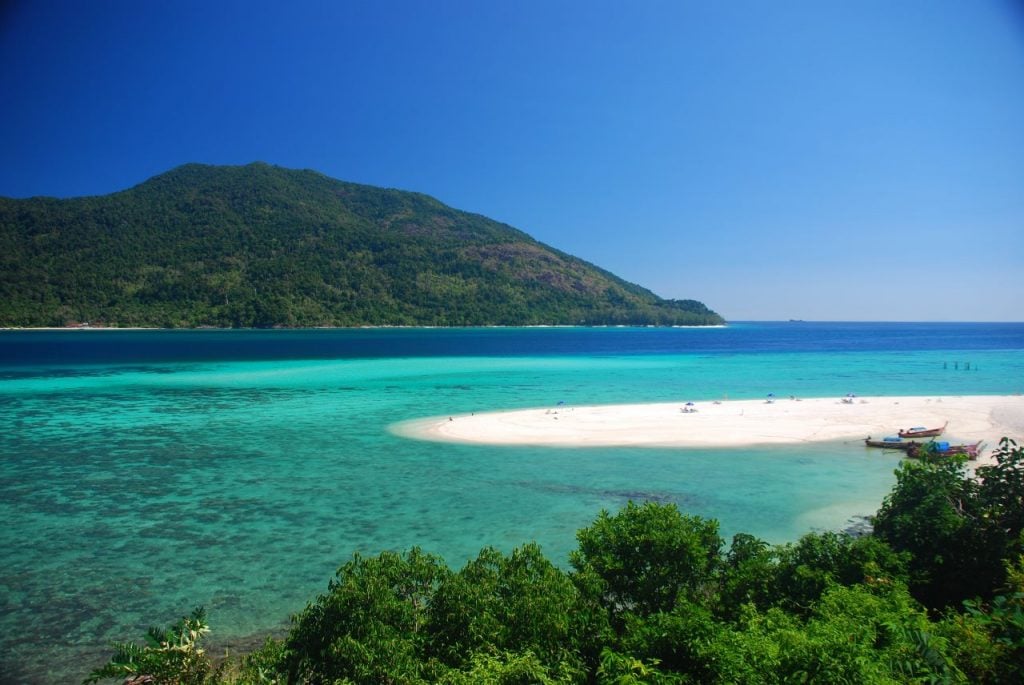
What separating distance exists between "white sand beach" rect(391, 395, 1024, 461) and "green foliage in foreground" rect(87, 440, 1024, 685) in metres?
23.3

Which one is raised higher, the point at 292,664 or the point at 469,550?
the point at 292,664

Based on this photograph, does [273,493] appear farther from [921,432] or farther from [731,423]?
[921,432]

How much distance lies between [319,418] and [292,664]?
39.2m

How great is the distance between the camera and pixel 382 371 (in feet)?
270

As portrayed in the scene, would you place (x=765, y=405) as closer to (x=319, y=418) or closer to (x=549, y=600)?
(x=319, y=418)

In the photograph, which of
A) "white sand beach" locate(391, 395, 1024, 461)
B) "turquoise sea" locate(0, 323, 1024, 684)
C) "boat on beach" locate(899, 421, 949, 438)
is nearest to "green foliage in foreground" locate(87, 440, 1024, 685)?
"turquoise sea" locate(0, 323, 1024, 684)

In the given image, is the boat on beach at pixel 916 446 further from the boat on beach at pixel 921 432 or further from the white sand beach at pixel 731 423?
the boat on beach at pixel 921 432

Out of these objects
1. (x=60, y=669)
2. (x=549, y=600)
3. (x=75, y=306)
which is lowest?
(x=60, y=669)

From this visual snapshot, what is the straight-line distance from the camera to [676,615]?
10398 millimetres

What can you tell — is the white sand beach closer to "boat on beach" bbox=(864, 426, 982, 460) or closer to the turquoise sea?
"boat on beach" bbox=(864, 426, 982, 460)

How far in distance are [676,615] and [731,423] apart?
1384 inches

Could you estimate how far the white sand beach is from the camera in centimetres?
3794

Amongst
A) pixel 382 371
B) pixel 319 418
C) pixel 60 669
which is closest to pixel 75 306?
pixel 382 371

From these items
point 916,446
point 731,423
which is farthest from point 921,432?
point 731,423
